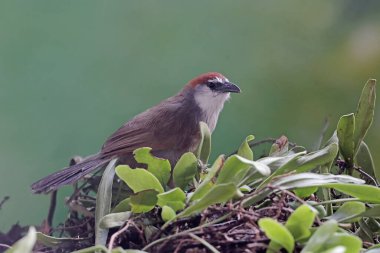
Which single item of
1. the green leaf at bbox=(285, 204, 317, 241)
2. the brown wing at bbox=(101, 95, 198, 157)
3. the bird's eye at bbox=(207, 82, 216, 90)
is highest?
the bird's eye at bbox=(207, 82, 216, 90)

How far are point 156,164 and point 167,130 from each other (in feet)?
2.06

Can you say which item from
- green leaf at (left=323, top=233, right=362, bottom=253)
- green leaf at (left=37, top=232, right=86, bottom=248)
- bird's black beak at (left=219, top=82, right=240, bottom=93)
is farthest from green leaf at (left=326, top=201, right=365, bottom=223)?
bird's black beak at (left=219, top=82, right=240, bottom=93)

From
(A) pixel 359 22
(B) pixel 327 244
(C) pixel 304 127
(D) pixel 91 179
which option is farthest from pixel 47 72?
(B) pixel 327 244

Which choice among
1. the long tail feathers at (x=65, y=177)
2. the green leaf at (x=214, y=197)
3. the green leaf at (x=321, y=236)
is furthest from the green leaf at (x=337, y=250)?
A: the long tail feathers at (x=65, y=177)

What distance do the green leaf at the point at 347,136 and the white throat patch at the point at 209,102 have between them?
2.20ft

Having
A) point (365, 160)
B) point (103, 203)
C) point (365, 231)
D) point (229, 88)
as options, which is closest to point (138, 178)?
point (103, 203)

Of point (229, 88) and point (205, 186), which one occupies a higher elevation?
point (229, 88)

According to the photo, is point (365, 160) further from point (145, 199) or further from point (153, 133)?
point (153, 133)

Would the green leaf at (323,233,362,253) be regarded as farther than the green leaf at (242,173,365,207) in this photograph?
No

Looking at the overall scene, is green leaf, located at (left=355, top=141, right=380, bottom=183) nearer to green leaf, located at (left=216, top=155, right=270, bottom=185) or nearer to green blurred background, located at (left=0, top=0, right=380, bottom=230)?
green leaf, located at (left=216, top=155, right=270, bottom=185)

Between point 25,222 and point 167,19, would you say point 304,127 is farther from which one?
point 25,222

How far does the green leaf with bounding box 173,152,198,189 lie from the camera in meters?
0.92

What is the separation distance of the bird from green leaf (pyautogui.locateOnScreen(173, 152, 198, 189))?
0.47 metres

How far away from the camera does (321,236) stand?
2.25ft
